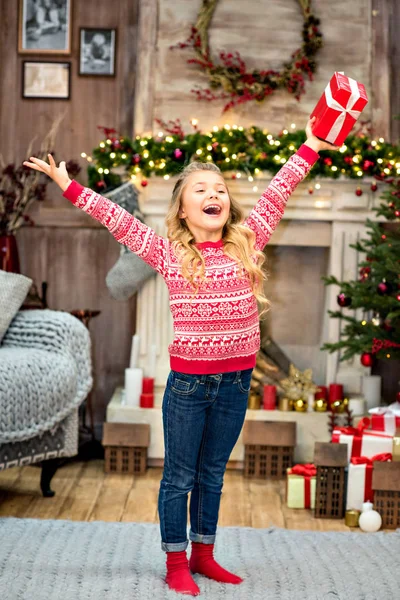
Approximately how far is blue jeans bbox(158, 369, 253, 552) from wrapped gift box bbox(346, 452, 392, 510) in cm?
95

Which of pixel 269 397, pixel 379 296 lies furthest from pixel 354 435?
pixel 269 397

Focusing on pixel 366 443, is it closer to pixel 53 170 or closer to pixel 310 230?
pixel 310 230

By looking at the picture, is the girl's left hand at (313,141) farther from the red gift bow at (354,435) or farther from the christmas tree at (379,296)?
the red gift bow at (354,435)

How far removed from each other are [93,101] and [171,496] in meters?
2.61

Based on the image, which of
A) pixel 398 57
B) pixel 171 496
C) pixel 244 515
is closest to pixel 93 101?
pixel 398 57

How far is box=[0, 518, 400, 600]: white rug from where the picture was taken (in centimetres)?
228

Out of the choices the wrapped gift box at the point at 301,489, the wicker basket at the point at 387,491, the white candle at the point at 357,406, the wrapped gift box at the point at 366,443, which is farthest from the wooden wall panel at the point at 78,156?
the wicker basket at the point at 387,491

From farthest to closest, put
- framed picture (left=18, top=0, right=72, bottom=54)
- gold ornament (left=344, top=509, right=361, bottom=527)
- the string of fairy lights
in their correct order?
framed picture (left=18, top=0, right=72, bottom=54)
the string of fairy lights
gold ornament (left=344, top=509, right=361, bottom=527)

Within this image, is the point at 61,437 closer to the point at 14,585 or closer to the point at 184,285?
the point at 14,585

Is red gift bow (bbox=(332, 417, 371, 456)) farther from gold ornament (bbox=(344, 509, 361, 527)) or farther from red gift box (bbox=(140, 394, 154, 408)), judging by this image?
red gift box (bbox=(140, 394, 154, 408))

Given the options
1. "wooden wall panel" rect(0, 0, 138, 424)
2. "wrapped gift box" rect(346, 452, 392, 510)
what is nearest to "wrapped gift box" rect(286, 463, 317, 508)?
"wrapped gift box" rect(346, 452, 392, 510)

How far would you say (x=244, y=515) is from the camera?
316 centimetres

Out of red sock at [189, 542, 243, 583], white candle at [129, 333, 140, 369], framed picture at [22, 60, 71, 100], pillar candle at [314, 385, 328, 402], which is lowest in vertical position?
red sock at [189, 542, 243, 583]

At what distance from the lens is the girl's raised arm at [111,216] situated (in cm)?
217
